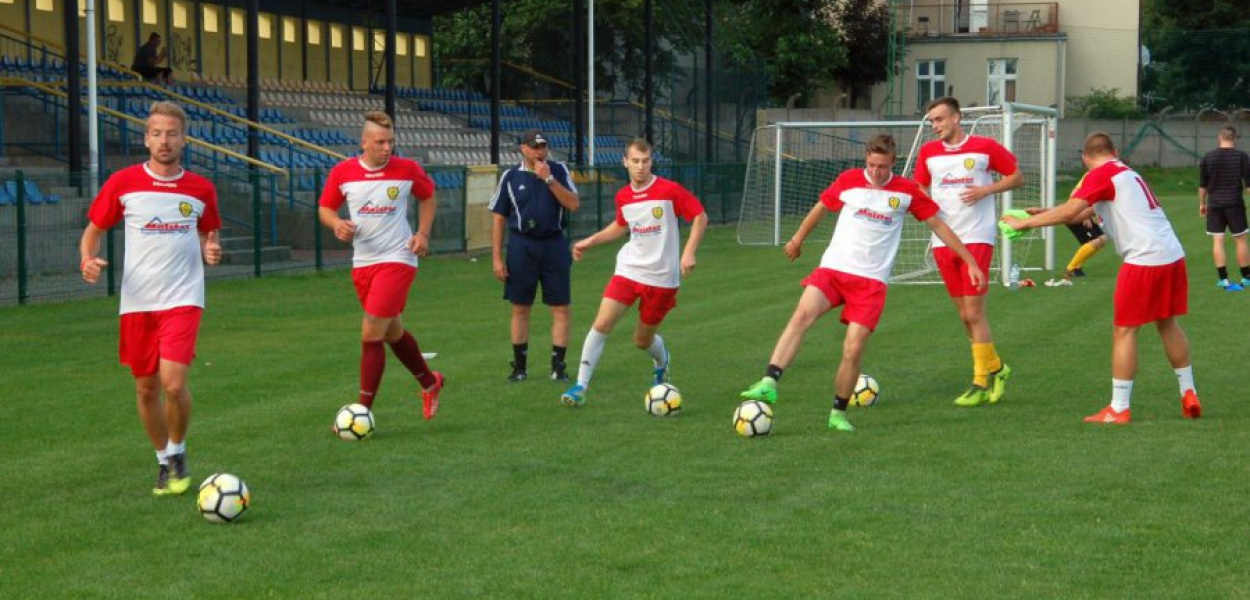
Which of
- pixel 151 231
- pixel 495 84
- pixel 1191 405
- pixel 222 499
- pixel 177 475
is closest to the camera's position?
pixel 222 499

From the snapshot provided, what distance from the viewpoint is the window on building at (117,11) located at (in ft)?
111

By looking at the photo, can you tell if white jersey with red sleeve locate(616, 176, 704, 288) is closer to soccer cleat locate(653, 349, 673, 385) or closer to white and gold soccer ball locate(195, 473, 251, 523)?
soccer cleat locate(653, 349, 673, 385)

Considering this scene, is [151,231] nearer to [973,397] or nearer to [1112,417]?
[973,397]

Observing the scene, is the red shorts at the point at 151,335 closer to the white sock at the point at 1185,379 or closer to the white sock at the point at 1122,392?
the white sock at the point at 1122,392

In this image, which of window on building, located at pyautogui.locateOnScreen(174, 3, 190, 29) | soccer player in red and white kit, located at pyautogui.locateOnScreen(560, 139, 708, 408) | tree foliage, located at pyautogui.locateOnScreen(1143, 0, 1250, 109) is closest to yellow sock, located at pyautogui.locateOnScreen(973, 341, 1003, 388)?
soccer player in red and white kit, located at pyautogui.locateOnScreen(560, 139, 708, 408)

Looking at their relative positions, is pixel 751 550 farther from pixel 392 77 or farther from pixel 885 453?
pixel 392 77

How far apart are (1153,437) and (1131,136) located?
5105 cm

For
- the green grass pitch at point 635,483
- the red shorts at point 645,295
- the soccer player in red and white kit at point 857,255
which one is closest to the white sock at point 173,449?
the green grass pitch at point 635,483

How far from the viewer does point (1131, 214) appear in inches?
390

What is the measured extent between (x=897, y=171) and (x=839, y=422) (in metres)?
28.5

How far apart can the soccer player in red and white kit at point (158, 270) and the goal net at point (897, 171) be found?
11.4 m

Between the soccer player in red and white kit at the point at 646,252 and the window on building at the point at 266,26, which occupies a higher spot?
the window on building at the point at 266,26

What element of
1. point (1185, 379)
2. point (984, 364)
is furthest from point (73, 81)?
point (1185, 379)

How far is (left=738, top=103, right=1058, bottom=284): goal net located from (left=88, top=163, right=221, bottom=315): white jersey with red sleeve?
1140 cm
